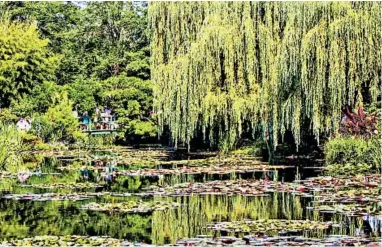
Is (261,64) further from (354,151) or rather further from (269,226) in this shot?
(269,226)

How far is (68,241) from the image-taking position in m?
4.48

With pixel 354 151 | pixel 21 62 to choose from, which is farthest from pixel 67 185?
pixel 21 62

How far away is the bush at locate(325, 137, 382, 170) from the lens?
27.5ft

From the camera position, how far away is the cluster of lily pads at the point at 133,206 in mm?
5789

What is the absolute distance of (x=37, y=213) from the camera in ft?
19.0

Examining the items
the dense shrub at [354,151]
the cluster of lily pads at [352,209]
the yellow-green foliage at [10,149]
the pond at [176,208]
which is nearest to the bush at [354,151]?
the dense shrub at [354,151]

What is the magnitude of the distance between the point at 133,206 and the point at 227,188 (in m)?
1.34

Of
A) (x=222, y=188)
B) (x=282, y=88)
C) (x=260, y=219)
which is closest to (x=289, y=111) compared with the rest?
(x=282, y=88)

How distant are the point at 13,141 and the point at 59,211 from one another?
19.4ft

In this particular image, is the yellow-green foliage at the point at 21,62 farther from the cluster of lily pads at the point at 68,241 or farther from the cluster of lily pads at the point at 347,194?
the cluster of lily pads at the point at 68,241

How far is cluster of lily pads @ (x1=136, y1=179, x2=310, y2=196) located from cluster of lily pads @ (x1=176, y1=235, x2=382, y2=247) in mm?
2056

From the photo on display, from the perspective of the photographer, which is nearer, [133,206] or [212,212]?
[212,212]

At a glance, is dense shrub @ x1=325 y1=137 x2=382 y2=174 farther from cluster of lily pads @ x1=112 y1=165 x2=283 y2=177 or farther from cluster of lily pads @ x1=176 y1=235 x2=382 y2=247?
cluster of lily pads @ x1=176 y1=235 x2=382 y2=247

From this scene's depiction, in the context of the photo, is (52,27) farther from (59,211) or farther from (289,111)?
(59,211)
